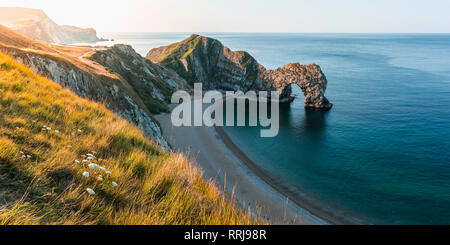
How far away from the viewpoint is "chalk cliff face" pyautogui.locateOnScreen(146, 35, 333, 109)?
73.3 meters

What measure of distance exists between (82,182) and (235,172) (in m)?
31.0

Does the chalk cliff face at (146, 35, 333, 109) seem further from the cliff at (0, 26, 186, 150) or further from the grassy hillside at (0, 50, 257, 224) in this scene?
the grassy hillside at (0, 50, 257, 224)

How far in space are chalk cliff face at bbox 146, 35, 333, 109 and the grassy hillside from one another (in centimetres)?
7224

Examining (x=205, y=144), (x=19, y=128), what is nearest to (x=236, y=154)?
(x=205, y=144)

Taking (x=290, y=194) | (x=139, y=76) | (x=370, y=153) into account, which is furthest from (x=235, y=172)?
(x=139, y=76)

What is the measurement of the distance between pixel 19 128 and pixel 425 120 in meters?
72.0

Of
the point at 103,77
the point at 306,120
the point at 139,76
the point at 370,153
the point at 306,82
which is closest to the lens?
the point at 103,77

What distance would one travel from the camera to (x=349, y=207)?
2798 centimetres

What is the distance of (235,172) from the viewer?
34.2 m

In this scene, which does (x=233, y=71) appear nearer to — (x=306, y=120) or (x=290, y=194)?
(x=306, y=120)

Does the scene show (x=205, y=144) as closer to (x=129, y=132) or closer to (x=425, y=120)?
(x=129, y=132)

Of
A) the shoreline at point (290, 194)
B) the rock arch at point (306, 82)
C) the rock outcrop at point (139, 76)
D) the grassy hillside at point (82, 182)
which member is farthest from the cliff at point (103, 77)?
the rock arch at point (306, 82)

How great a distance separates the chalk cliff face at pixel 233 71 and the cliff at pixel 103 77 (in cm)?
3528

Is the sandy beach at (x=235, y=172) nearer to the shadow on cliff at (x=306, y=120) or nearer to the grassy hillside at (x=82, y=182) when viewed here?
the grassy hillside at (x=82, y=182)
